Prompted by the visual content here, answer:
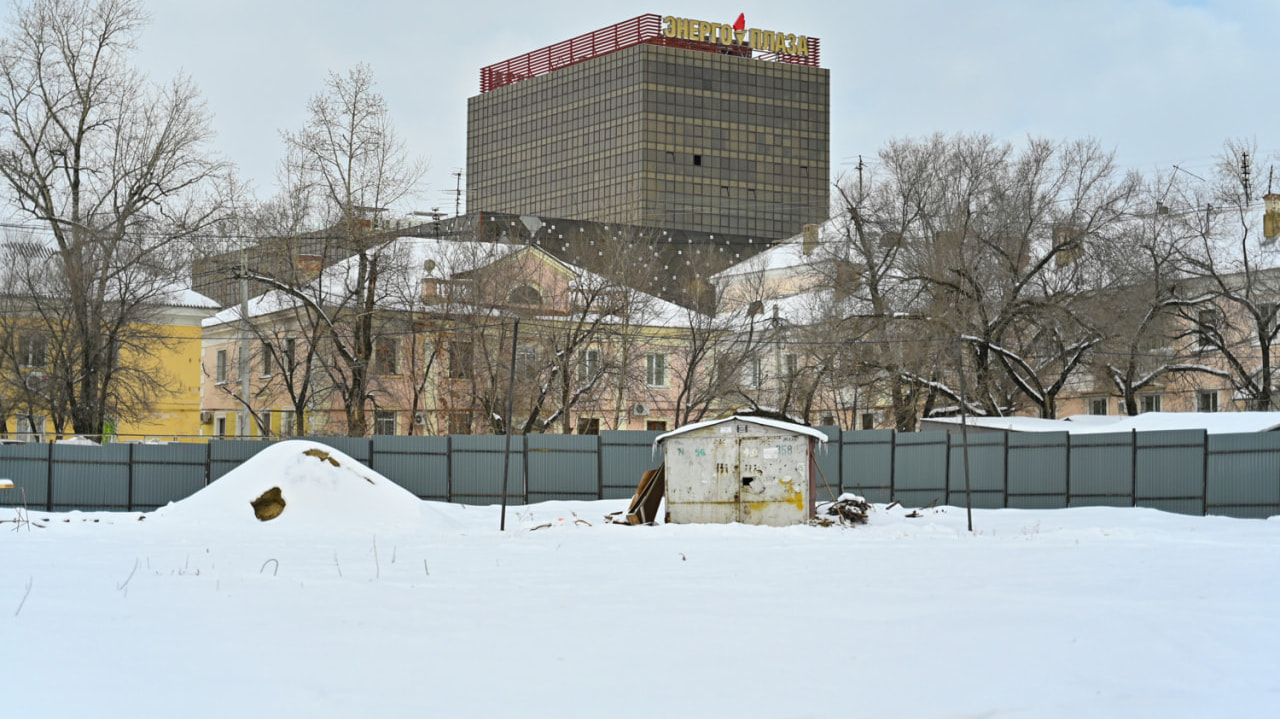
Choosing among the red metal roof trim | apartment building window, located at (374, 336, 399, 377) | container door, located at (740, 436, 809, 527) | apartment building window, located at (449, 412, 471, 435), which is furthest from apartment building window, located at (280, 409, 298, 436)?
the red metal roof trim

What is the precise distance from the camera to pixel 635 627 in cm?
1159

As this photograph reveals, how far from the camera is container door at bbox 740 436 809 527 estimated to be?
26844 millimetres

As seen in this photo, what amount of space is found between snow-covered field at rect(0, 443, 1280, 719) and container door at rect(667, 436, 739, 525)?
4845mm

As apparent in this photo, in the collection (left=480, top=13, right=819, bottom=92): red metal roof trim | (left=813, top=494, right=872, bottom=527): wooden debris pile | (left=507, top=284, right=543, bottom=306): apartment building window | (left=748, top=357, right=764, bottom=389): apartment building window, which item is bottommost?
(left=813, top=494, right=872, bottom=527): wooden debris pile

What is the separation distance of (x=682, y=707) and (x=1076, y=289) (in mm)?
32722

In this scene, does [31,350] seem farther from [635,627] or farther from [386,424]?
[635,627]

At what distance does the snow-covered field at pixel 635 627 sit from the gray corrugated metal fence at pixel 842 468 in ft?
24.5

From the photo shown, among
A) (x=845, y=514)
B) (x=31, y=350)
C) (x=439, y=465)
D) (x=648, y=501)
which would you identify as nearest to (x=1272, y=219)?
(x=845, y=514)

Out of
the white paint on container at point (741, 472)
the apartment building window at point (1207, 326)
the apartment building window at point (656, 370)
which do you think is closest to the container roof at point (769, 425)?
the white paint on container at point (741, 472)

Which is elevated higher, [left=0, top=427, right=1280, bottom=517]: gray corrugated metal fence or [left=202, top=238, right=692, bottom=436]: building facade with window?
[left=202, top=238, right=692, bottom=436]: building facade with window

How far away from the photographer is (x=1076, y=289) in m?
38.1

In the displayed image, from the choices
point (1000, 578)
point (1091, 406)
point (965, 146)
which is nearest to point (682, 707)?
point (1000, 578)

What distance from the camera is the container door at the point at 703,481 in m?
27.1

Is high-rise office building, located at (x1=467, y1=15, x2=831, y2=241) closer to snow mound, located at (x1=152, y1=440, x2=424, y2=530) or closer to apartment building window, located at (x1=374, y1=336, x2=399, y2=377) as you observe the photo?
apartment building window, located at (x1=374, y1=336, x2=399, y2=377)
